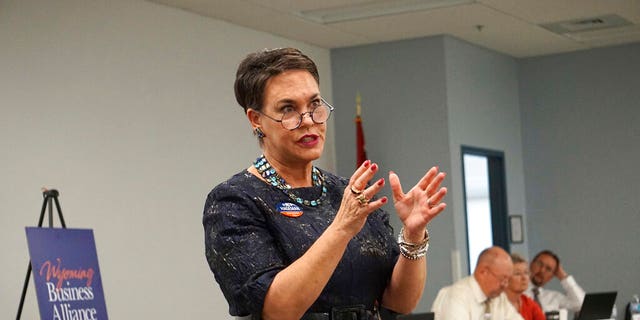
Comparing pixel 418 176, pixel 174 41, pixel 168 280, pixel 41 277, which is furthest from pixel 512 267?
pixel 41 277

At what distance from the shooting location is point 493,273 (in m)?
7.23

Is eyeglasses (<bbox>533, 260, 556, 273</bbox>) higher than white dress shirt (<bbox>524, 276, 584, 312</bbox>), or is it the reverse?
eyeglasses (<bbox>533, 260, 556, 273</bbox>)

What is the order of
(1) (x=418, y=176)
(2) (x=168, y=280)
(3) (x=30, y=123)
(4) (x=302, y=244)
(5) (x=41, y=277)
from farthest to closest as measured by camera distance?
(1) (x=418, y=176) → (2) (x=168, y=280) → (3) (x=30, y=123) → (5) (x=41, y=277) → (4) (x=302, y=244)

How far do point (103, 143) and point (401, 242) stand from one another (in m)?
4.94

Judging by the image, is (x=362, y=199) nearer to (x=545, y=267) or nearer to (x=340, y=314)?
(x=340, y=314)

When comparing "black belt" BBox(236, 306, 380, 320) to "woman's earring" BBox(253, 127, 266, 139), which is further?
→ "woman's earring" BBox(253, 127, 266, 139)

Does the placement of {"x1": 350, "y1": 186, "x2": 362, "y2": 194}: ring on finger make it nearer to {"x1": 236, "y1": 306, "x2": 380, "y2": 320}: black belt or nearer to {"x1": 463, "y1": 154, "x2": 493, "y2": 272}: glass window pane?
{"x1": 236, "y1": 306, "x2": 380, "y2": 320}: black belt

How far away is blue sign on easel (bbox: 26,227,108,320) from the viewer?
5367 millimetres

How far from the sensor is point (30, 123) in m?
6.12

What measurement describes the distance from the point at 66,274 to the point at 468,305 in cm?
292

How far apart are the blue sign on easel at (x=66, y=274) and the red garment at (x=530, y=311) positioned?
3.63m

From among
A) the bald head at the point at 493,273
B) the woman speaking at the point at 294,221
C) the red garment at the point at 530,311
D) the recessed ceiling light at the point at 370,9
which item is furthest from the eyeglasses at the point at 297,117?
the red garment at the point at 530,311

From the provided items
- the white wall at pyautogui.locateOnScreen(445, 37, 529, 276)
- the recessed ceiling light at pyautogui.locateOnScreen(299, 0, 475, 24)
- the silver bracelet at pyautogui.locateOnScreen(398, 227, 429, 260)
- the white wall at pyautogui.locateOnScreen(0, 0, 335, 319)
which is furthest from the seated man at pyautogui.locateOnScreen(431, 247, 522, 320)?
the silver bracelet at pyautogui.locateOnScreen(398, 227, 429, 260)

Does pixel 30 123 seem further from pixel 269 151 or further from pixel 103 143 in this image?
pixel 269 151
